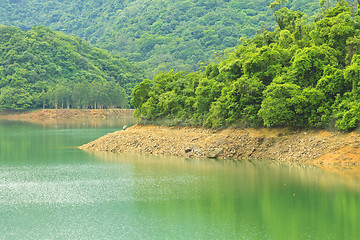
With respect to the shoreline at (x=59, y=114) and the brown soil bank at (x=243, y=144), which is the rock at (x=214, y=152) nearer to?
the brown soil bank at (x=243, y=144)

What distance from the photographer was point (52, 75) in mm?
165125

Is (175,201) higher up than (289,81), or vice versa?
(289,81)

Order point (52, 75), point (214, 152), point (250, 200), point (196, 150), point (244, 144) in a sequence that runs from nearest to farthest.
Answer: point (250, 200) < point (244, 144) < point (214, 152) < point (196, 150) < point (52, 75)

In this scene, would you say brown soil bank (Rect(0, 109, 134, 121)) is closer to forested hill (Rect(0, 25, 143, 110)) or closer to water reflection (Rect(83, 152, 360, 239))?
forested hill (Rect(0, 25, 143, 110))

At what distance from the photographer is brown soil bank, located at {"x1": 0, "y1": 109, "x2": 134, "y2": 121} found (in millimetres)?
130125

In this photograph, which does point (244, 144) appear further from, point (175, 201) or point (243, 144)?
point (175, 201)

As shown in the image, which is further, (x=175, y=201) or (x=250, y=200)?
(x=175, y=201)

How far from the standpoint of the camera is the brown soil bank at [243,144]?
39.4 m

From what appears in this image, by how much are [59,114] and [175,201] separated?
107952 mm

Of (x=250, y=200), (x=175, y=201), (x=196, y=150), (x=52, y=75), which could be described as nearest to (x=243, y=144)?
(x=196, y=150)

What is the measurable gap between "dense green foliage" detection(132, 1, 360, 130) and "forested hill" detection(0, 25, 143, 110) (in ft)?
285

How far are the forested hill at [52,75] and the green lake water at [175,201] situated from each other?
318ft

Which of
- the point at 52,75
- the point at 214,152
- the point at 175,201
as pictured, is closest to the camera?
the point at 175,201

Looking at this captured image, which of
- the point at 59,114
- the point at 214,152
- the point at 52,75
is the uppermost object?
the point at 52,75
